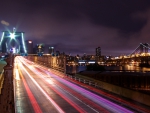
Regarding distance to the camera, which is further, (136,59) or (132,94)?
(136,59)

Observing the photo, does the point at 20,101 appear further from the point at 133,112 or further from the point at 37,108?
the point at 133,112

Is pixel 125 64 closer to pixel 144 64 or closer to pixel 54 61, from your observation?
pixel 144 64

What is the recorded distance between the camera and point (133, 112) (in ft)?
49.7

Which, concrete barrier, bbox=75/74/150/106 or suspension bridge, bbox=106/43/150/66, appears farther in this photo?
suspension bridge, bbox=106/43/150/66

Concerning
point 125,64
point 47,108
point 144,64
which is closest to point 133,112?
point 47,108

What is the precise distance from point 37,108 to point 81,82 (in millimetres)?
14353

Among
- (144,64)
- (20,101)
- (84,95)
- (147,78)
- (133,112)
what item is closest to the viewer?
(133,112)

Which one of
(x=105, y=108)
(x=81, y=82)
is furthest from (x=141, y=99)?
(x=81, y=82)

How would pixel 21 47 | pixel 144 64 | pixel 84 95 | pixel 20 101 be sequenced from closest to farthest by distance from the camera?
pixel 20 101
pixel 84 95
pixel 144 64
pixel 21 47

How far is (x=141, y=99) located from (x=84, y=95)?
4810 millimetres

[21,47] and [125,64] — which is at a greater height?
[21,47]

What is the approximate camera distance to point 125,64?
127 m

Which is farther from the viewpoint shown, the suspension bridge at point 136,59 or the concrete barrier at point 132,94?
the suspension bridge at point 136,59

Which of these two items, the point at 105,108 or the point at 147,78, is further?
the point at 147,78
